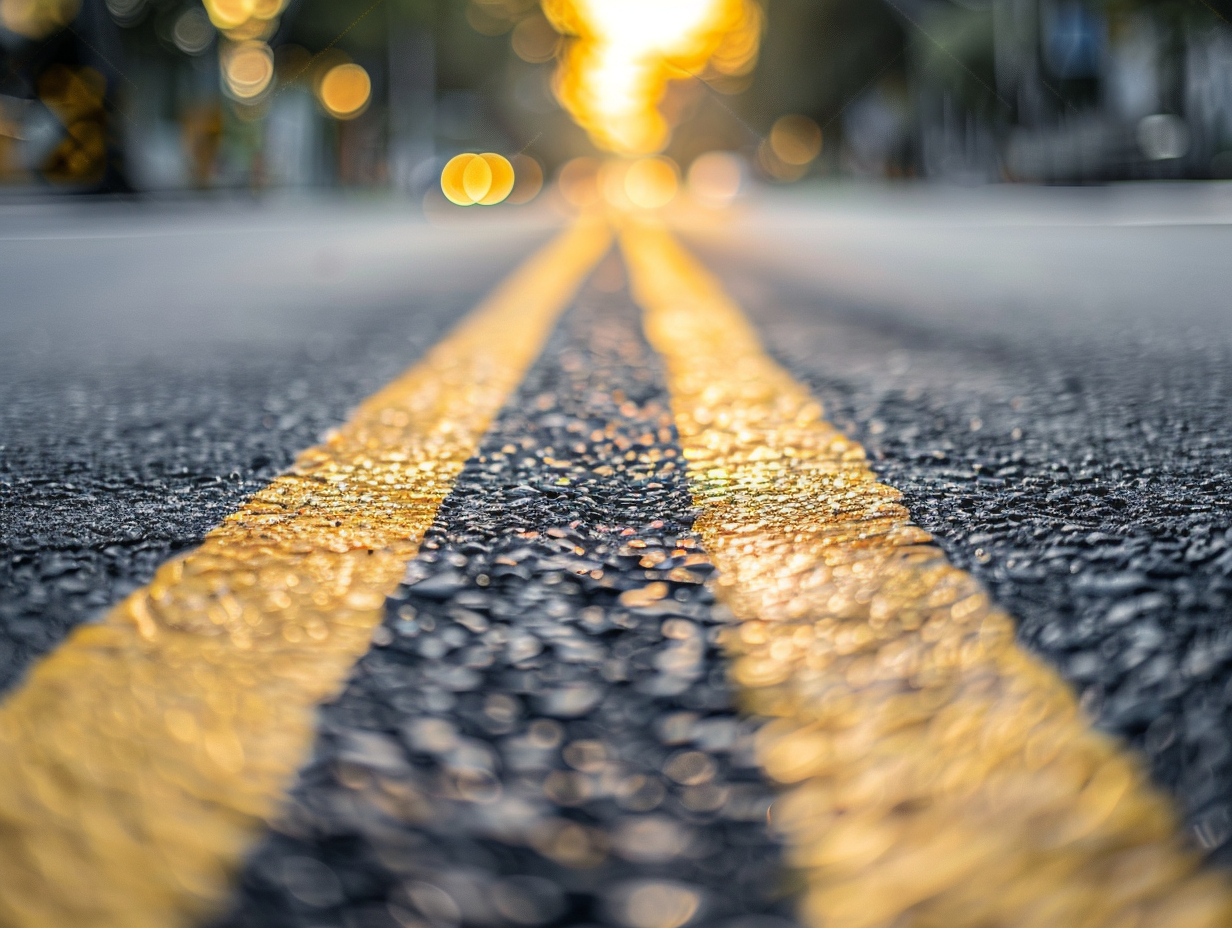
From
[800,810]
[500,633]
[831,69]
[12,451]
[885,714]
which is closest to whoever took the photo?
[800,810]

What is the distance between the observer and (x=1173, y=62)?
81.5ft

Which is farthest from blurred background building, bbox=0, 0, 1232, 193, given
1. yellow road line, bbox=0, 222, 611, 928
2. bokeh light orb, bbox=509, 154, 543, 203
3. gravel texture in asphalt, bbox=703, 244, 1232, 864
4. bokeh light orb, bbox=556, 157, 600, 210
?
yellow road line, bbox=0, 222, 611, 928

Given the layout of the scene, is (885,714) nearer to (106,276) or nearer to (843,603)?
(843,603)

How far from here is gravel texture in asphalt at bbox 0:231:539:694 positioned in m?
1.58

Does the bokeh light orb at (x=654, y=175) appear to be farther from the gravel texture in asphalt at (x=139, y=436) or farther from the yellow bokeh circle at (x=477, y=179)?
the gravel texture in asphalt at (x=139, y=436)

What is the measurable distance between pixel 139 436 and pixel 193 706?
156 centimetres

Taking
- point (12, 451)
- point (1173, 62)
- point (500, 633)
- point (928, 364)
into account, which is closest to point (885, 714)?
point (500, 633)

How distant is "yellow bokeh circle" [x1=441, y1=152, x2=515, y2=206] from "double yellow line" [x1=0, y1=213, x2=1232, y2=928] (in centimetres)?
3050

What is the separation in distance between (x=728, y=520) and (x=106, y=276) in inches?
265

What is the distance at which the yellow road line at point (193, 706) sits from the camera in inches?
35.7

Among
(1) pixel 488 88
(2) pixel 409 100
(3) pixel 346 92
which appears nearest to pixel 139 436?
(2) pixel 409 100

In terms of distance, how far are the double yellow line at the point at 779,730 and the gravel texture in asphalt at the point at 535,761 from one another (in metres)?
0.04

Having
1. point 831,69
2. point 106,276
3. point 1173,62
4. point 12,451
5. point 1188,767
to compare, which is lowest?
point 1188,767

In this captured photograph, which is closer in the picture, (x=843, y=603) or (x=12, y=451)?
(x=843, y=603)
